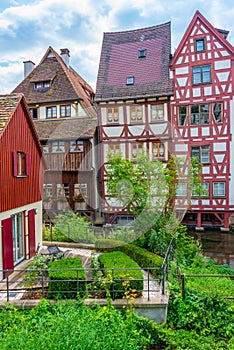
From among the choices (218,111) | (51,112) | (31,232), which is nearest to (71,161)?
(51,112)

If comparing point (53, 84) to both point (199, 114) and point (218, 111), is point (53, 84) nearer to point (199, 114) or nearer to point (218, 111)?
point (199, 114)

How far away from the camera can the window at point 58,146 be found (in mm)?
20609

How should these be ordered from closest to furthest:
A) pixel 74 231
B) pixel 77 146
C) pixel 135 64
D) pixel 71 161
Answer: pixel 74 231
pixel 77 146
pixel 71 161
pixel 135 64

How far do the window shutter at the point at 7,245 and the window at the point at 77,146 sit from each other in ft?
38.5

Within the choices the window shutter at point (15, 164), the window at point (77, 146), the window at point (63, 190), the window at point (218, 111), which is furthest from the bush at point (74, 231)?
the window at point (218, 111)

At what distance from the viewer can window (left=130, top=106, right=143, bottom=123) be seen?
1962 centimetres

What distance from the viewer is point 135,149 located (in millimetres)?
19812

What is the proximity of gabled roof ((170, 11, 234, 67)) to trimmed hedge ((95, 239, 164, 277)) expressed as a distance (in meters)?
13.0

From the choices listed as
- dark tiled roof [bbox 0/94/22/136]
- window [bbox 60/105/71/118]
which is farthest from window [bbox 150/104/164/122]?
dark tiled roof [bbox 0/94/22/136]

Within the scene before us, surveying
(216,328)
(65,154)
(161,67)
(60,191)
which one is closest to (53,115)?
(65,154)

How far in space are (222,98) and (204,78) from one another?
5.62 feet

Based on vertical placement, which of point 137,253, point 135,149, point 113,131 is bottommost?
point 137,253

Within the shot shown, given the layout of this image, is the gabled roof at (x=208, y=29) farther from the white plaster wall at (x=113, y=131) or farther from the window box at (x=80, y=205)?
the window box at (x=80, y=205)

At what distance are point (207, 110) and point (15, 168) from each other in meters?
13.7
